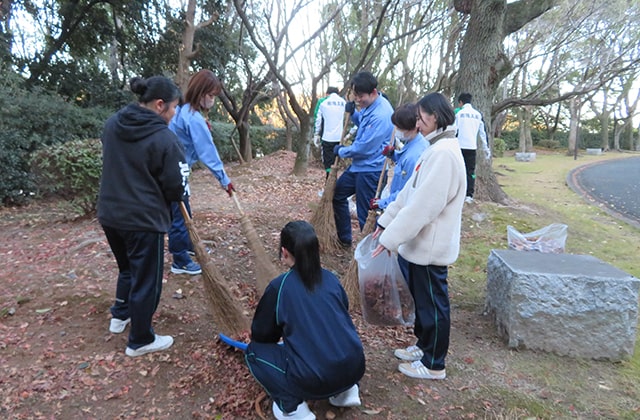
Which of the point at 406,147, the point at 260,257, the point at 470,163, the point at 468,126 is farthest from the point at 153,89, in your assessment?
the point at 470,163

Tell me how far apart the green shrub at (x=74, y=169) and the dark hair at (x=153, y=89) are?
3.04 meters

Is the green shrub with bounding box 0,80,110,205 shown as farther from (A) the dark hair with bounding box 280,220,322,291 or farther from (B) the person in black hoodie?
(A) the dark hair with bounding box 280,220,322,291

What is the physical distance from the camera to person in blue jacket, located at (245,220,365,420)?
199 cm

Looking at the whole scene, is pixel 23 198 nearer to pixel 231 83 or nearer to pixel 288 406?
pixel 288 406

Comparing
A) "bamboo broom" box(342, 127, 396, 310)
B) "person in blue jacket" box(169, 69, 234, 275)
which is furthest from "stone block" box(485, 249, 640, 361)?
"person in blue jacket" box(169, 69, 234, 275)

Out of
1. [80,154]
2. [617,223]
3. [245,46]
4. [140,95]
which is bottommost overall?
[617,223]

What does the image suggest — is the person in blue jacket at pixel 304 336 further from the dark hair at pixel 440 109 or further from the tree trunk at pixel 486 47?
the tree trunk at pixel 486 47

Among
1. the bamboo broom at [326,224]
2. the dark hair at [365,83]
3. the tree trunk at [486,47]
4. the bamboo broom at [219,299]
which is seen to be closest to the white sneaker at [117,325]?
the bamboo broom at [219,299]

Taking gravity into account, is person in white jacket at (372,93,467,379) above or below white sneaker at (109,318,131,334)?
above

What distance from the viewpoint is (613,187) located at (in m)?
12.3

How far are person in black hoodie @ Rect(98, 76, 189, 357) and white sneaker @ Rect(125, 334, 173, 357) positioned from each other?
196 mm

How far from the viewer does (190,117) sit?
3.34 meters

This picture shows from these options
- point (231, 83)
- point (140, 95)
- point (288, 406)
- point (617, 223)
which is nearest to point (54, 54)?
point (231, 83)

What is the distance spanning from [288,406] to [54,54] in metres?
11.8
